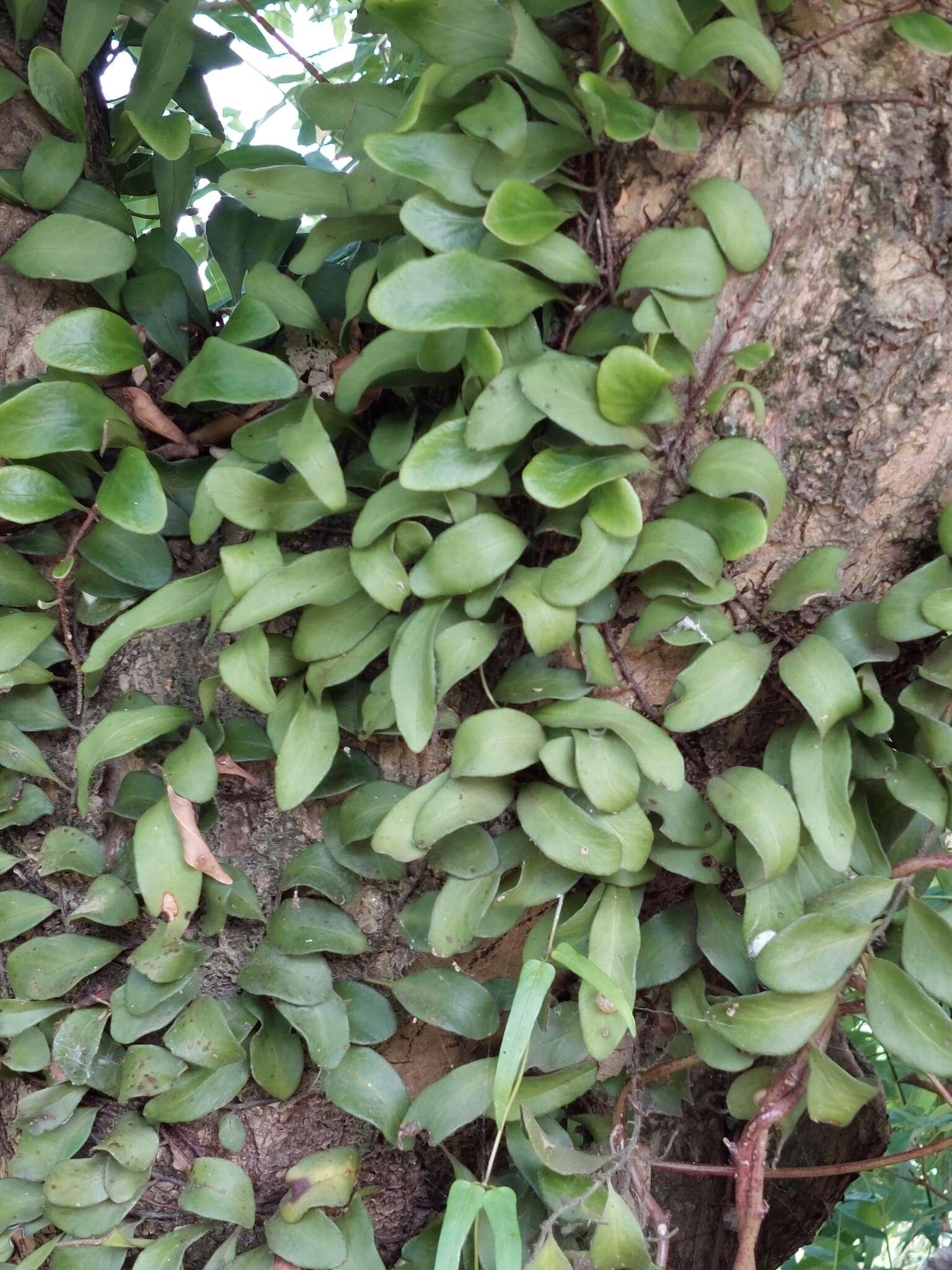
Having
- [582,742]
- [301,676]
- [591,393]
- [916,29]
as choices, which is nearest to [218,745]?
[301,676]

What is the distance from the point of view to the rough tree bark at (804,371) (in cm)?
80

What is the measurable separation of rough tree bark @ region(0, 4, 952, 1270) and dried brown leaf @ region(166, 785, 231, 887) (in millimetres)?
54

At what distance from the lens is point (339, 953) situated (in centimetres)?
101

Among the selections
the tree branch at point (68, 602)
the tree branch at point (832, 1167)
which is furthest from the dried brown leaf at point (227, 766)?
the tree branch at point (832, 1167)

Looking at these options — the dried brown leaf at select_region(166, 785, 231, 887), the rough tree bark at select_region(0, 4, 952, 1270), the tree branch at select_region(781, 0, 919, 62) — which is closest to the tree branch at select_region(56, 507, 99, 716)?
the rough tree bark at select_region(0, 4, 952, 1270)

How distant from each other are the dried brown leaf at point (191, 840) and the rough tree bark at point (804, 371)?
0.18ft

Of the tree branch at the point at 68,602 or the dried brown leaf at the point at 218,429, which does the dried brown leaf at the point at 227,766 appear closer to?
the tree branch at the point at 68,602

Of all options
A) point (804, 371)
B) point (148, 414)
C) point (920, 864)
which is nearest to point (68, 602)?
point (148, 414)

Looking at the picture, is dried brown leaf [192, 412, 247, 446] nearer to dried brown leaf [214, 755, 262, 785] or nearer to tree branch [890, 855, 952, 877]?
dried brown leaf [214, 755, 262, 785]

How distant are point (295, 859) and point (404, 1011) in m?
0.20

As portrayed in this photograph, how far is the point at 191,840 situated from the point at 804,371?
0.72 meters

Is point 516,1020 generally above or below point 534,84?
below

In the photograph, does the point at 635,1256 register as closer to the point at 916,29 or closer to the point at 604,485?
the point at 604,485

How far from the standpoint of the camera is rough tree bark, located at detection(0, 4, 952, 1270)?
80 cm
